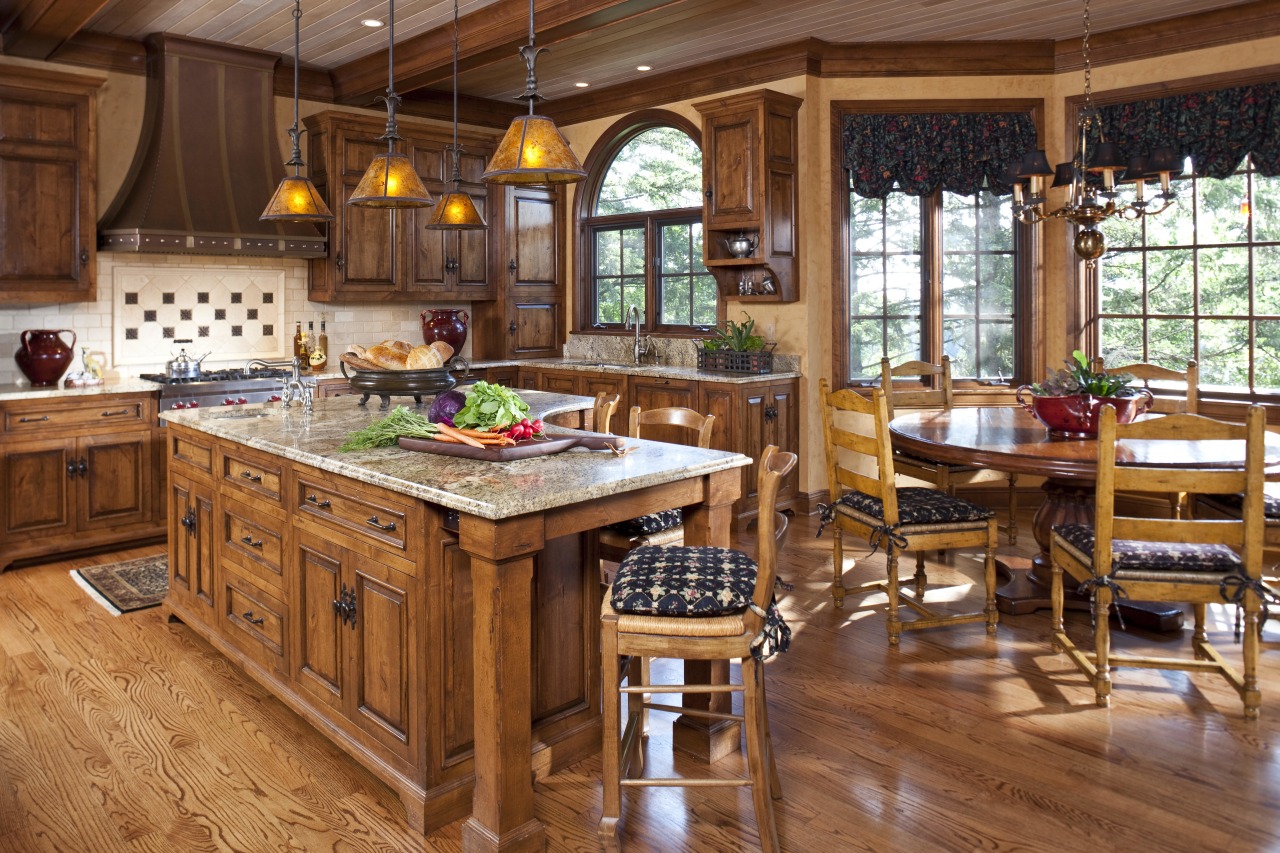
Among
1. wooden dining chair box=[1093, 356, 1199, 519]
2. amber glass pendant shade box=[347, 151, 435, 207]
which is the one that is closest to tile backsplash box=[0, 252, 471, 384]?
amber glass pendant shade box=[347, 151, 435, 207]

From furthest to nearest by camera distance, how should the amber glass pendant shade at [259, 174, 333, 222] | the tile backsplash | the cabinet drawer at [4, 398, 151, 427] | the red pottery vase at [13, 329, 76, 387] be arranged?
1. the tile backsplash
2. the red pottery vase at [13, 329, 76, 387]
3. the cabinet drawer at [4, 398, 151, 427]
4. the amber glass pendant shade at [259, 174, 333, 222]

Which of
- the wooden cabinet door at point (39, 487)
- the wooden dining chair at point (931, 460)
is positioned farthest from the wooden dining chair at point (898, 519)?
the wooden cabinet door at point (39, 487)

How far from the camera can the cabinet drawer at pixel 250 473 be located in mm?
3146

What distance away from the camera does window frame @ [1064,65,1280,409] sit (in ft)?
17.4

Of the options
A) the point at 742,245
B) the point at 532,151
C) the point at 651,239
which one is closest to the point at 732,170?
the point at 742,245

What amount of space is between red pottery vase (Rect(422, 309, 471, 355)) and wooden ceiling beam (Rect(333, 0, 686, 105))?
5.17ft

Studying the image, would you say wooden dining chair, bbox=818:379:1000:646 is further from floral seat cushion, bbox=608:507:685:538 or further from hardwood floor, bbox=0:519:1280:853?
floral seat cushion, bbox=608:507:685:538

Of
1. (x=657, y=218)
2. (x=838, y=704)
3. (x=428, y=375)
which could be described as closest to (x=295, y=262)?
(x=657, y=218)

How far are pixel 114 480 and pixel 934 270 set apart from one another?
16.8ft

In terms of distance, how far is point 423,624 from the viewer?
2510 mm

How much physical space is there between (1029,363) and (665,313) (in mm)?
2597

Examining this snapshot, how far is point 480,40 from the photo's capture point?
17.6 feet

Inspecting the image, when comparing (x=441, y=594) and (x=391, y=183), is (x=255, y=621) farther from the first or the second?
(x=391, y=183)

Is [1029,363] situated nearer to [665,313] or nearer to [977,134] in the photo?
[977,134]
